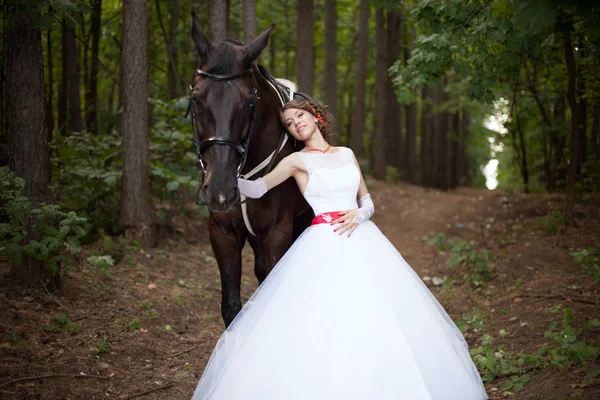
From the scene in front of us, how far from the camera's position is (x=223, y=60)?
12.3 ft

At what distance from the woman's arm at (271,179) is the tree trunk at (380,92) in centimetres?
1554

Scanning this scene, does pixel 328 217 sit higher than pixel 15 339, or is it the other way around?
pixel 328 217

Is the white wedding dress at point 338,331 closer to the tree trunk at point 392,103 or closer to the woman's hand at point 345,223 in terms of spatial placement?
the woman's hand at point 345,223

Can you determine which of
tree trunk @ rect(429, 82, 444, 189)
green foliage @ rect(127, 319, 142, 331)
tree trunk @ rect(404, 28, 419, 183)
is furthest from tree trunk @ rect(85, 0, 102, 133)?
tree trunk @ rect(429, 82, 444, 189)

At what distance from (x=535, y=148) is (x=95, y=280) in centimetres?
1855

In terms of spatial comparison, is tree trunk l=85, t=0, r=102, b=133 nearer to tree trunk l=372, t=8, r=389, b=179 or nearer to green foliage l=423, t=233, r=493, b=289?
green foliage l=423, t=233, r=493, b=289

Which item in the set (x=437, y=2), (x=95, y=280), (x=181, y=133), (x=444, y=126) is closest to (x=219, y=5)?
(x=181, y=133)

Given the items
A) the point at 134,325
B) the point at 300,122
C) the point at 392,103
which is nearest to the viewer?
the point at 300,122

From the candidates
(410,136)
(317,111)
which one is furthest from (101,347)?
(410,136)

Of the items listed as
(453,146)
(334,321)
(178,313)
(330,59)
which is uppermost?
(330,59)

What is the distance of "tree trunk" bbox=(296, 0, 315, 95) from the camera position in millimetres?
13242

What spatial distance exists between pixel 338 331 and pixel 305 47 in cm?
1081

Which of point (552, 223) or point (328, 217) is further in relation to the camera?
point (552, 223)

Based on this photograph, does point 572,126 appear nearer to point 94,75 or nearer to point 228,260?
point 228,260
